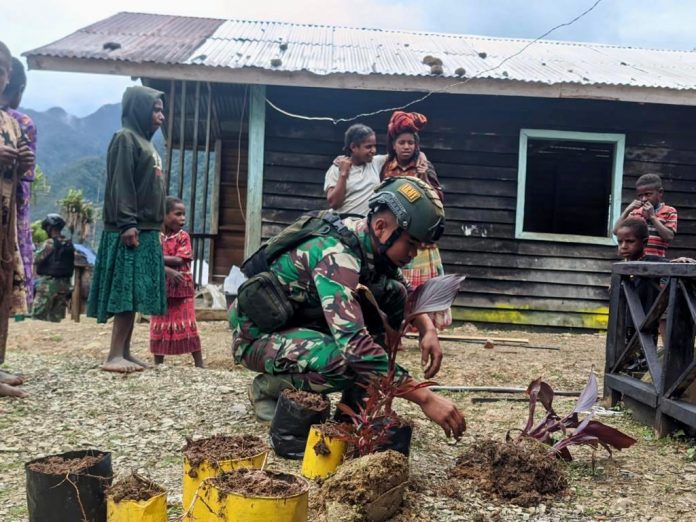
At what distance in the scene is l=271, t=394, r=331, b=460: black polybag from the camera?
7.63 feet

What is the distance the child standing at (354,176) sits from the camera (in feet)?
15.3

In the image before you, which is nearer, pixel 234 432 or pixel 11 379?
pixel 234 432

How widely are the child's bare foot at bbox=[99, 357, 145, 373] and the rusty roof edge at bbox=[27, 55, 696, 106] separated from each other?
11.6 ft

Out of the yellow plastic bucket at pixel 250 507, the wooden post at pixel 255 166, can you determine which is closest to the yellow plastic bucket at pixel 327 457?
the yellow plastic bucket at pixel 250 507

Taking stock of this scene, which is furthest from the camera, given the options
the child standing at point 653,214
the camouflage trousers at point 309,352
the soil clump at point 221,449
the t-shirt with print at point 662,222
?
the t-shirt with print at point 662,222

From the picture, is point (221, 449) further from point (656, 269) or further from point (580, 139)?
point (580, 139)

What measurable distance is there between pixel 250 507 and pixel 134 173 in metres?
2.90

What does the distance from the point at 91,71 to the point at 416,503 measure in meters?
6.00

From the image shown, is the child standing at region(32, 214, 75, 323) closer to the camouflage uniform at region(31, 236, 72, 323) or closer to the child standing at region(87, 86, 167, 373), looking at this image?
the camouflage uniform at region(31, 236, 72, 323)

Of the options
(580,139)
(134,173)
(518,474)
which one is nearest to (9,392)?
(134,173)

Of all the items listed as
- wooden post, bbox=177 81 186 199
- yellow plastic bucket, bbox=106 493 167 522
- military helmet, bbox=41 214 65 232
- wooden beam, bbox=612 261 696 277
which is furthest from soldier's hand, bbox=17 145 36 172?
military helmet, bbox=41 214 65 232

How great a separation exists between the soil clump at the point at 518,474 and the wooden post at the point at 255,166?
5.13 metres

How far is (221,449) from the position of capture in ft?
6.17

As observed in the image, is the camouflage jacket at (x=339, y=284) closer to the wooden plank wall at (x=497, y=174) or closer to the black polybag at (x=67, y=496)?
the black polybag at (x=67, y=496)
